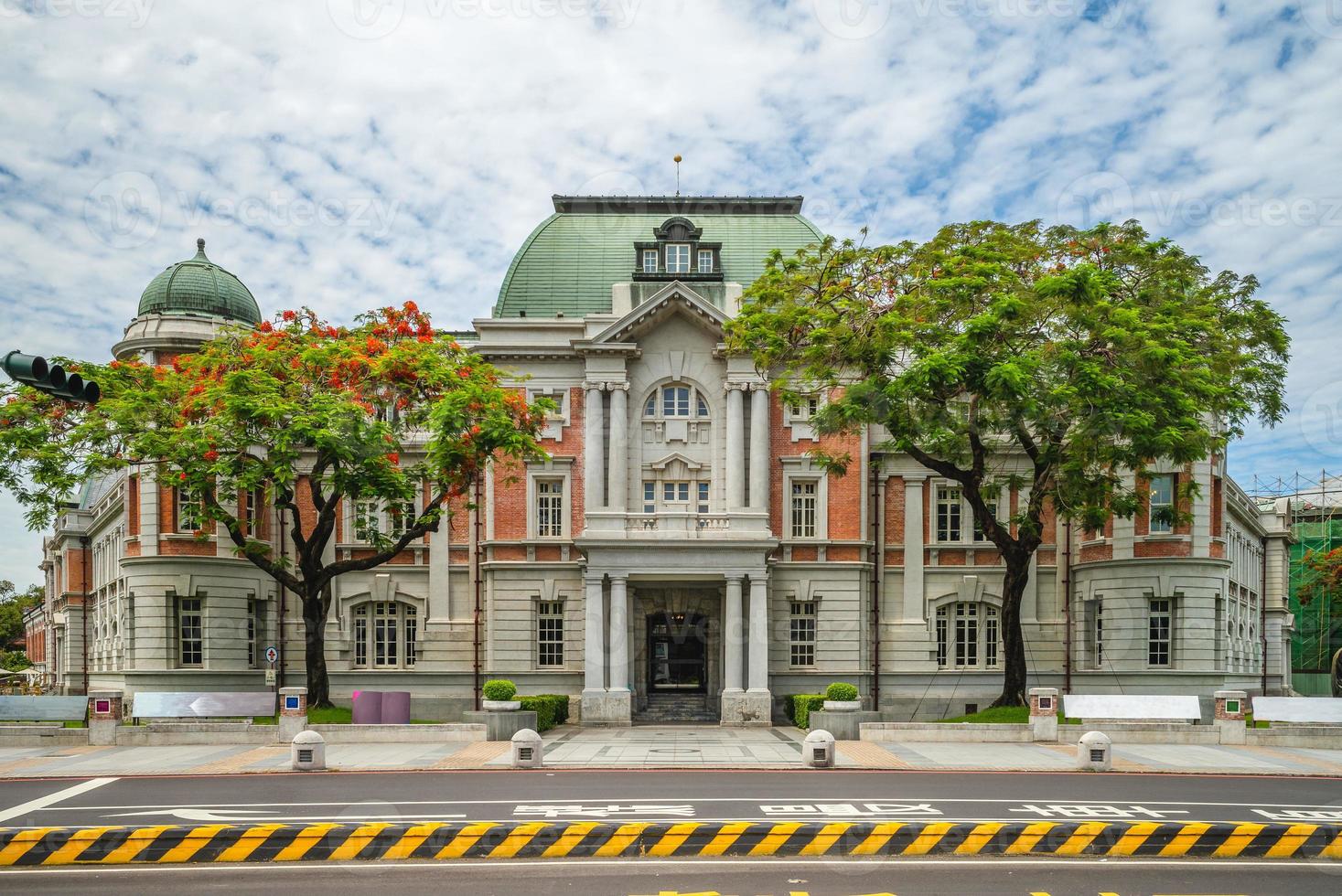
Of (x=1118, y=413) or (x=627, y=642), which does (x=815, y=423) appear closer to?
(x=1118, y=413)

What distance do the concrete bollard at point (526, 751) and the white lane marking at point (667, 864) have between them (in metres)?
9.18

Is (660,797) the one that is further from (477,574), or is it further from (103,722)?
(477,574)

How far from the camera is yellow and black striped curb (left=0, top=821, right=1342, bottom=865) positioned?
16.1m

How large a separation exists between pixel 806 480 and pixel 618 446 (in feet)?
22.7

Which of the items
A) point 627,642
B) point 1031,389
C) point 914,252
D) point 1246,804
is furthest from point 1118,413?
point 627,642

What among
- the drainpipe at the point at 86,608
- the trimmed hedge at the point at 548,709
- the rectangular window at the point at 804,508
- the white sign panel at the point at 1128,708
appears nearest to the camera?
the white sign panel at the point at 1128,708

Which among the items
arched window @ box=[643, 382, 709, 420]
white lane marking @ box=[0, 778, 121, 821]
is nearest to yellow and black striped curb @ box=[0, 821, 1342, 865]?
white lane marking @ box=[0, 778, 121, 821]

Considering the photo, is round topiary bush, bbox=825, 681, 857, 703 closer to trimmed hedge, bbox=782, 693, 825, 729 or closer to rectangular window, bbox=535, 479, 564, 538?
trimmed hedge, bbox=782, 693, 825, 729

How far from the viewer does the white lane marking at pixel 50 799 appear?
19.3m

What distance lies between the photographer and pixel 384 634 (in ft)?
140

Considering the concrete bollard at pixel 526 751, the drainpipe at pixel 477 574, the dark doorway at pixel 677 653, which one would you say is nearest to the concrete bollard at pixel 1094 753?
the concrete bollard at pixel 526 751

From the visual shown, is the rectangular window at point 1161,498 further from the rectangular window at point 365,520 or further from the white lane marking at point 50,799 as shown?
the white lane marking at point 50,799

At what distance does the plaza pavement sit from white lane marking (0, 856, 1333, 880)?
904 centimetres

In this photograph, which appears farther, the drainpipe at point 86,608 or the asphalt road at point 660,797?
the drainpipe at point 86,608
